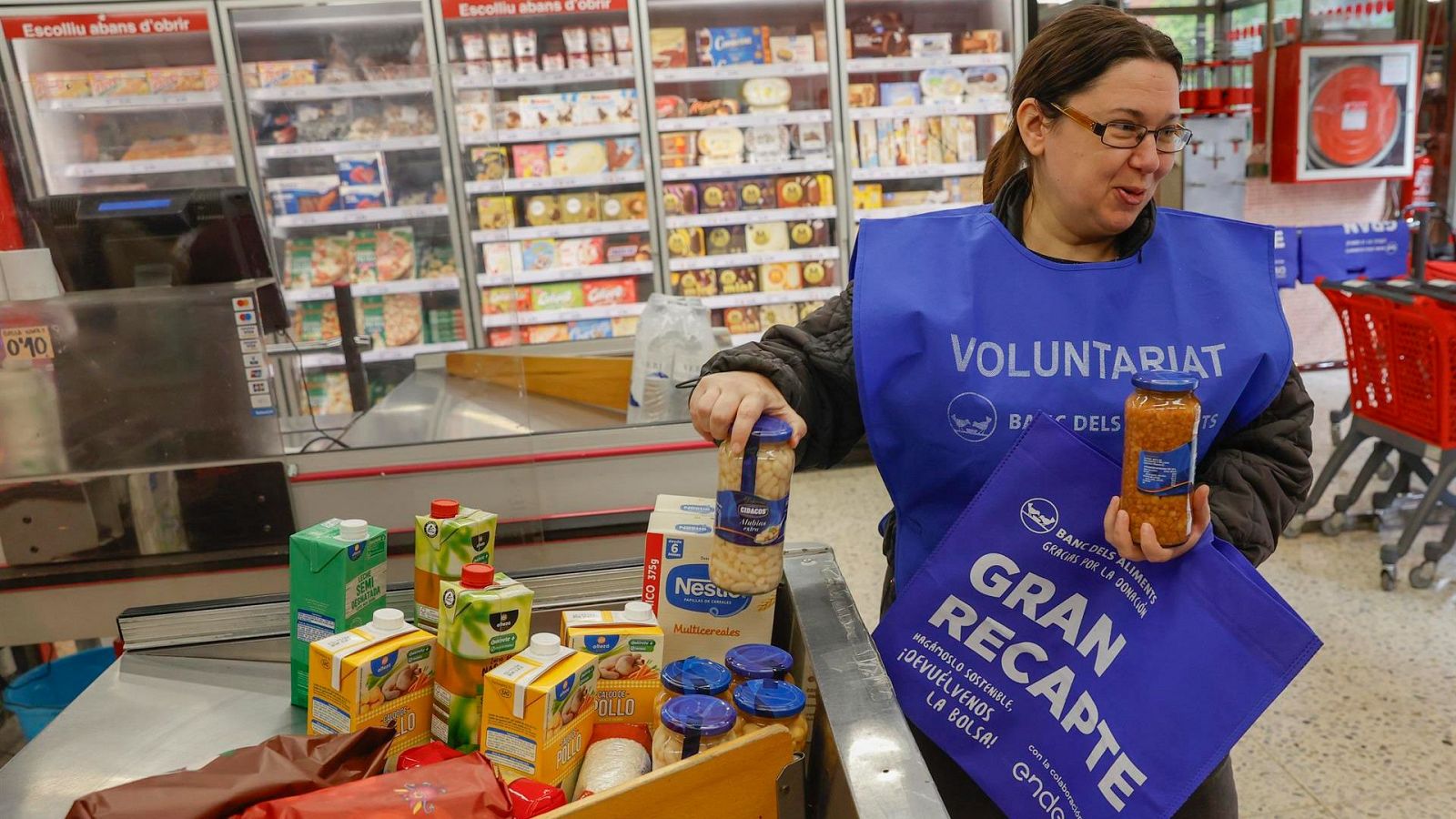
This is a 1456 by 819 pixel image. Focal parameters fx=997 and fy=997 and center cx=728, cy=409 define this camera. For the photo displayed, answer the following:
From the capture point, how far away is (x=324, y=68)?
15.6 ft

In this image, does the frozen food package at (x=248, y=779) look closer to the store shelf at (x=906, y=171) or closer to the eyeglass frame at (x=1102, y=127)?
the eyeglass frame at (x=1102, y=127)

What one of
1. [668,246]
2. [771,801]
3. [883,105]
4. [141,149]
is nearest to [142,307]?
[141,149]

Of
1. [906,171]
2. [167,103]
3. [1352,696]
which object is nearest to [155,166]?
[167,103]

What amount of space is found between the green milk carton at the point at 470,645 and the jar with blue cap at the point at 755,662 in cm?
25

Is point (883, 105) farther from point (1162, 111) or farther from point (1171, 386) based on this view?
point (1171, 386)

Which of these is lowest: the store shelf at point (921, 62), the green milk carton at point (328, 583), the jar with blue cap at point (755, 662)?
the jar with blue cap at point (755, 662)

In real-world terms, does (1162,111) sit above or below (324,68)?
below

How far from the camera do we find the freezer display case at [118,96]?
267cm

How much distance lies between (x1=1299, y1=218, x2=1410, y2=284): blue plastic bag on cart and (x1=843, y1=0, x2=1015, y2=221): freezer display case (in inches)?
81.3

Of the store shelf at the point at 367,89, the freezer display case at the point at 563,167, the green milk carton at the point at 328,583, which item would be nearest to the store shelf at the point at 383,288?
the store shelf at the point at 367,89

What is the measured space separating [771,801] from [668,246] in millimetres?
4662

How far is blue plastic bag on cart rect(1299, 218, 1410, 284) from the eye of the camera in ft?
19.0

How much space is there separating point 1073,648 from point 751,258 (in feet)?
14.2

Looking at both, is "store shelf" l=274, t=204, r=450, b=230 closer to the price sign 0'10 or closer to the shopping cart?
the price sign 0'10
